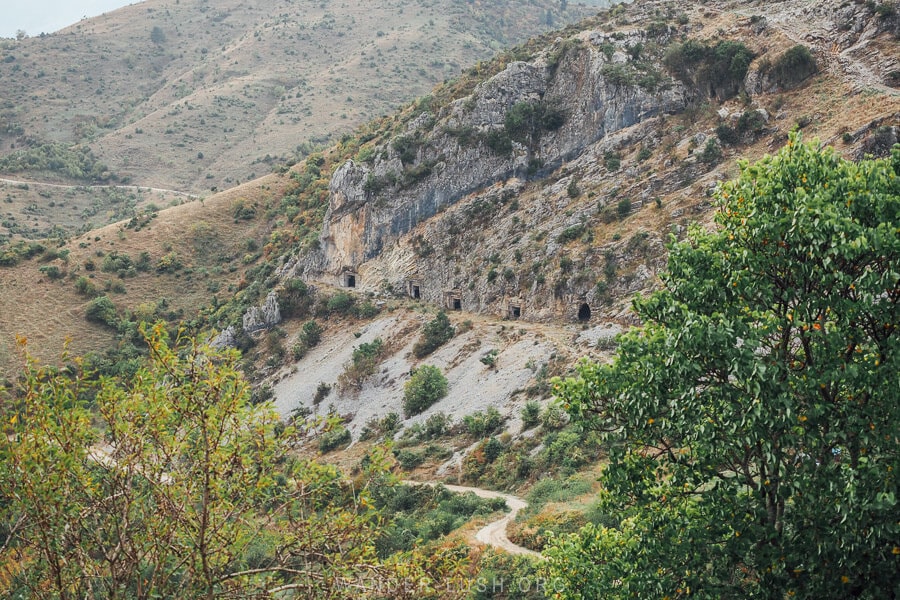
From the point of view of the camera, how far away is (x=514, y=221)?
59062 mm

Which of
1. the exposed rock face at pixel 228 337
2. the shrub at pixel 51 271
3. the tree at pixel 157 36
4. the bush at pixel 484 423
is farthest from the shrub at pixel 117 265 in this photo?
the tree at pixel 157 36

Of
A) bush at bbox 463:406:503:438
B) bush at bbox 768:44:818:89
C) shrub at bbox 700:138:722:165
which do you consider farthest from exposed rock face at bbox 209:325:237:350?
bush at bbox 768:44:818:89

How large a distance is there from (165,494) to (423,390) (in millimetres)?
40500

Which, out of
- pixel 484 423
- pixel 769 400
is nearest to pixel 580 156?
pixel 484 423

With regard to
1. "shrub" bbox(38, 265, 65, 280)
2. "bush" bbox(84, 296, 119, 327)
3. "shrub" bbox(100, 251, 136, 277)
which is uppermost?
"shrub" bbox(38, 265, 65, 280)

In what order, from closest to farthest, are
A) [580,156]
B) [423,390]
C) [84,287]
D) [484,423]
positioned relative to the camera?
[484,423] → [423,390] → [580,156] → [84,287]

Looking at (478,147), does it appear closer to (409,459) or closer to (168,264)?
(409,459)

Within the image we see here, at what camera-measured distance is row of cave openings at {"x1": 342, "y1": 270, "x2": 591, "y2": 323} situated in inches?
1953

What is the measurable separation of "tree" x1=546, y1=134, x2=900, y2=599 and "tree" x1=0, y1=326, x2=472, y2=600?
3.99 m

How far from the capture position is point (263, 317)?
66500mm

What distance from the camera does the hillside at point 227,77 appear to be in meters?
129

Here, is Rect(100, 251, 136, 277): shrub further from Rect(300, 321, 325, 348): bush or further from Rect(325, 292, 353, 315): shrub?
Rect(325, 292, 353, 315): shrub

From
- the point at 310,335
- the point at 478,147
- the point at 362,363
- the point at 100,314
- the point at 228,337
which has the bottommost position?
the point at 362,363

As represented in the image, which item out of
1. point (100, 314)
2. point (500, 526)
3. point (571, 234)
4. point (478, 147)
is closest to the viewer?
point (500, 526)
